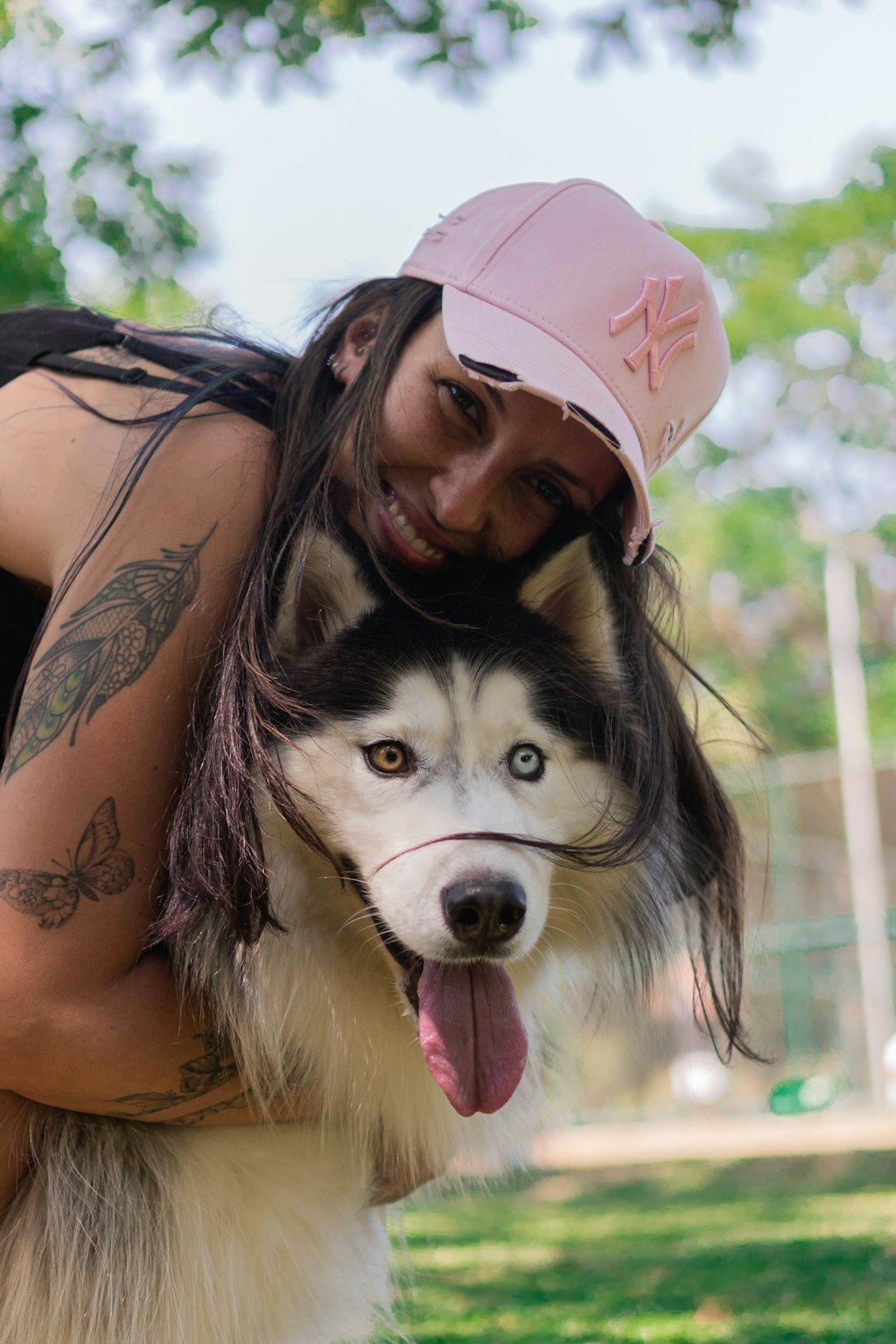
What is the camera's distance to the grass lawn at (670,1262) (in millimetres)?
4020

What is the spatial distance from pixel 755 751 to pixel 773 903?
1204cm

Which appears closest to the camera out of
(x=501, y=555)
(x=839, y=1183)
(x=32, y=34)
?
(x=501, y=555)

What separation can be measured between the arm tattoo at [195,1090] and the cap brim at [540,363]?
3.91 feet

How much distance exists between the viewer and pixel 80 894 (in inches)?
81.6

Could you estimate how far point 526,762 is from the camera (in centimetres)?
243

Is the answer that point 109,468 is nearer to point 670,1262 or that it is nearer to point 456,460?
point 456,460

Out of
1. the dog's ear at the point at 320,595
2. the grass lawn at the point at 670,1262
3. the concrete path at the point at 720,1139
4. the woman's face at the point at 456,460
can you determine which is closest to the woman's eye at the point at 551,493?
the woman's face at the point at 456,460

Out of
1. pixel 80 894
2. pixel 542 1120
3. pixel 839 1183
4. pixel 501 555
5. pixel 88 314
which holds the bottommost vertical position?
pixel 839 1183

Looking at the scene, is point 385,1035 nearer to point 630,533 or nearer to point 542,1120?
point 542,1120

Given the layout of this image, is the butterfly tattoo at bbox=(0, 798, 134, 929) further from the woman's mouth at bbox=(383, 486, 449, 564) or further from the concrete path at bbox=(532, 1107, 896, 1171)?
the concrete path at bbox=(532, 1107, 896, 1171)

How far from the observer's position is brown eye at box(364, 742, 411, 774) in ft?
7.68

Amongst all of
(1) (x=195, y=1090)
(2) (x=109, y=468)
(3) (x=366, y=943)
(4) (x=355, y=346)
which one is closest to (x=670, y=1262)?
(3) (x=366, y=943)

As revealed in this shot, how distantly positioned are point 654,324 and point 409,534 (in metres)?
0.56

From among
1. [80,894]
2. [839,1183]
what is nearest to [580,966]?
[80,894]
